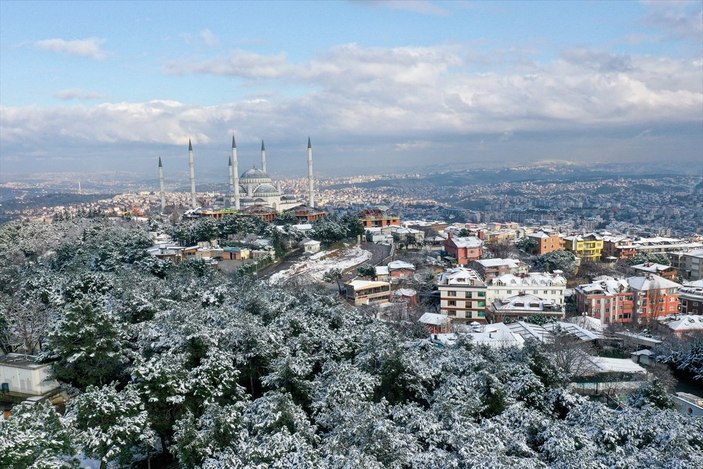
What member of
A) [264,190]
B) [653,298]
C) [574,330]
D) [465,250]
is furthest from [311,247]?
[264,190]


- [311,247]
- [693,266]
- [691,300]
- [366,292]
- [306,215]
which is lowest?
[693,266]

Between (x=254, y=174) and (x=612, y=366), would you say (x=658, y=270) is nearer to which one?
(x=612, y=366)

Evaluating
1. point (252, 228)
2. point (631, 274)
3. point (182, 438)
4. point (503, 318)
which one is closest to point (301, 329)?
point (182, 438)

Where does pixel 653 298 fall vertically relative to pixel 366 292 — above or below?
below

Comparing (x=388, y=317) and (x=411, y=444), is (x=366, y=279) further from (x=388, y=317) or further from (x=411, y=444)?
(x=411, y=444)

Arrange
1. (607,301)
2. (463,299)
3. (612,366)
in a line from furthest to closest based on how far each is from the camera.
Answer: (607,301)
(463,299)
(612,366)

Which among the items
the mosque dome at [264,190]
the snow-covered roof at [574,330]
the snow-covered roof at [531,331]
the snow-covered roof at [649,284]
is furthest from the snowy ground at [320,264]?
the mosque dome at [264,190]
